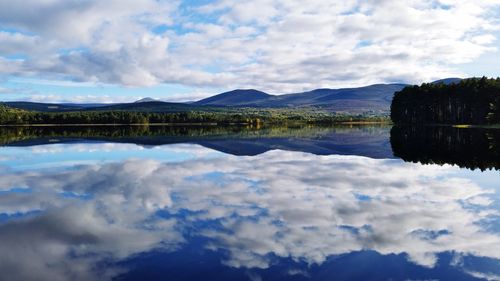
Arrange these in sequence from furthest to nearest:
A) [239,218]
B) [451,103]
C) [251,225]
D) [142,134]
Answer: [451,103], [142,134], [239,218], [251,225]

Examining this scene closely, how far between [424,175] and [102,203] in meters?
21.8

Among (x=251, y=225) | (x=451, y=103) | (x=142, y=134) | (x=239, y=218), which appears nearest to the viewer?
(x=251, y=225)

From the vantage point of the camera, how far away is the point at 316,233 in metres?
17.3

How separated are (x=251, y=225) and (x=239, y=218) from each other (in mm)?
1435

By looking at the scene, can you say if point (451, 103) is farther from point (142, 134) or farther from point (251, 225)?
point (251, 225)

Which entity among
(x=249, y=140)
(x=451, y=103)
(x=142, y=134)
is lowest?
(x=249, y=140)

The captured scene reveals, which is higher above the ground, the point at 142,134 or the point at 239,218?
the point at 142,134

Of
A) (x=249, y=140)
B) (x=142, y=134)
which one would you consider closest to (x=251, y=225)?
(x=249, y=140)

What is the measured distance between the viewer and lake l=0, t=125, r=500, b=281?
Answer: 44.6ft

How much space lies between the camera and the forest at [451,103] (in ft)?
347

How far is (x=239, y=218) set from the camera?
64.7ft

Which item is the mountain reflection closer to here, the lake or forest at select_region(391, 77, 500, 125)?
the lake

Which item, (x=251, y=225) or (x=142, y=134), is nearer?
(x=251, y=225)

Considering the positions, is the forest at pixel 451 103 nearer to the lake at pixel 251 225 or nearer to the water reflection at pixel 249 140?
the water reflection at pixel 249 140
